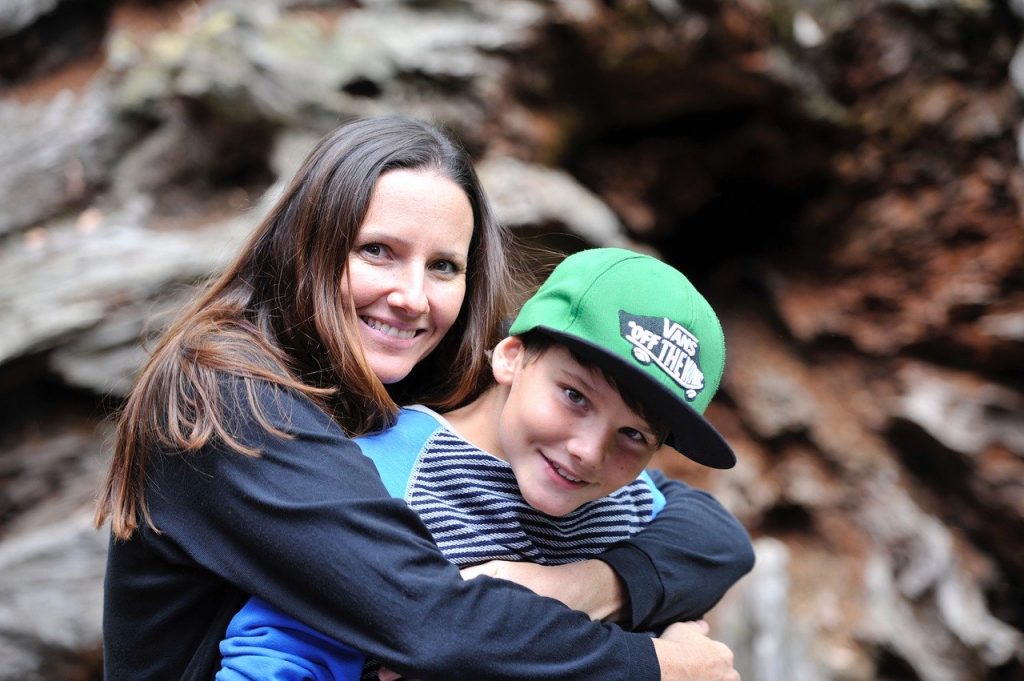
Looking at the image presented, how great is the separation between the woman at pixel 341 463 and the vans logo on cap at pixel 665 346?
509 millimetres

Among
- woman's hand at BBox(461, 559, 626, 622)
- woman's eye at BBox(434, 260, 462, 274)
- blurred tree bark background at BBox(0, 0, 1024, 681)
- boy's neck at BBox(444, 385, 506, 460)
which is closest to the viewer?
woman's hand at BBox(461, 559, 626, 622)

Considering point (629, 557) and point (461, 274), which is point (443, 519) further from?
point (461, 274)

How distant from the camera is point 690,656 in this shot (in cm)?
179

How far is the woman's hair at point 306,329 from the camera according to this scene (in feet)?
5.40

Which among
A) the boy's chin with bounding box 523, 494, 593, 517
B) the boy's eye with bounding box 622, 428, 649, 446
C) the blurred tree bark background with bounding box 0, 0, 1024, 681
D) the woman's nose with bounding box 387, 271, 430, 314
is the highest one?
the boy's eye with bounding box 622, 428, 649, 446

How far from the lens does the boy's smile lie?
5.17 feet

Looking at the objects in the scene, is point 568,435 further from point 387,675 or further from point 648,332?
point 387,675

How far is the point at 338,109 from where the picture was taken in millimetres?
4234

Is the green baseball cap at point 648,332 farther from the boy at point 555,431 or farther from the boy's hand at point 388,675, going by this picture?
the boy's hand at point 388,675

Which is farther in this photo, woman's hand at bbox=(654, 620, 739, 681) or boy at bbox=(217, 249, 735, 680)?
woman's hand at bbox=(654, 620, 739, 681)

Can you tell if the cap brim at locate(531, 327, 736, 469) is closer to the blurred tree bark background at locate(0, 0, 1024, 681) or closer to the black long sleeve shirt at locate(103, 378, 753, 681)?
the black long sleeve shirt at locate(103, 378, 753, 681)

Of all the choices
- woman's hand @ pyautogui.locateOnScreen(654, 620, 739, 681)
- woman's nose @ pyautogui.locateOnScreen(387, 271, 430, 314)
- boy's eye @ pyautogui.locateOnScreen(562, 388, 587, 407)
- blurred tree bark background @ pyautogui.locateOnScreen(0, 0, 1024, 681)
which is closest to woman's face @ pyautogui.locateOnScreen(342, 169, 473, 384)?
woman's nose @ pyautogui.locateOnScreen(387, 271, 430, 314)

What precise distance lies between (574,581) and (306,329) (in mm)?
809

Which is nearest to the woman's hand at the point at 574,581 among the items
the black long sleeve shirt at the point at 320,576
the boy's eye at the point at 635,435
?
the black long sleeve shirt at the point at 320,576
